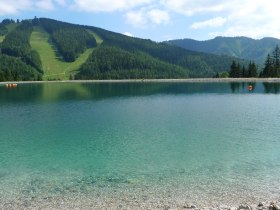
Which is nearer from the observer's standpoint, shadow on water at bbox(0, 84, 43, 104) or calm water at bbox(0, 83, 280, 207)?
calm water at bbox(0, 83, 280, 207)

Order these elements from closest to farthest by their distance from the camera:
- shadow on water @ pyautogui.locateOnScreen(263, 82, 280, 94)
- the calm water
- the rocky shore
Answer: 1. the rocky shore
2. the calm water
3. shadow on water @ pyautogui.locateOnScreen(263, 82, 280, 94)

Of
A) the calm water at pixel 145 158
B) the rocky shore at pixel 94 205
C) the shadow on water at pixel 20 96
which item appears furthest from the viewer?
the shadow on water at pixel 20 96

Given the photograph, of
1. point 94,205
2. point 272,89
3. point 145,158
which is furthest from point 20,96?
point 94,205

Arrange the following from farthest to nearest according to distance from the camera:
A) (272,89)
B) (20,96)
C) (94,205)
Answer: (272,89)
(20,96)
(94,205)

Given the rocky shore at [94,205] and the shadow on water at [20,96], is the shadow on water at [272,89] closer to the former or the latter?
the shadow on water at [20,96]

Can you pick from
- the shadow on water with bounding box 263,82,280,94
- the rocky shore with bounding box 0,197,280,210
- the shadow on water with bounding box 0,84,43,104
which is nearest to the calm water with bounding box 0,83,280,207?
the rocky shore with bounding box 0,197,280,210

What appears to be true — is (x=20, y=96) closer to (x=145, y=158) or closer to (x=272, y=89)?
(x=272, y=89)

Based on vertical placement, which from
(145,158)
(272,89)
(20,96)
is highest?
(272,89)

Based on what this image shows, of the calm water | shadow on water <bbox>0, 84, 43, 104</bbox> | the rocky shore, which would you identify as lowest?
the rocky shore

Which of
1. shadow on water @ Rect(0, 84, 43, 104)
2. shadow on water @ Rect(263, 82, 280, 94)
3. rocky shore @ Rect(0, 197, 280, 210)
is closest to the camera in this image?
rocky shore @ Rect(0, 197, 280, 210)

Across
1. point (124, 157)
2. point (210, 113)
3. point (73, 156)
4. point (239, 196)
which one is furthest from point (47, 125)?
point (239, 196)

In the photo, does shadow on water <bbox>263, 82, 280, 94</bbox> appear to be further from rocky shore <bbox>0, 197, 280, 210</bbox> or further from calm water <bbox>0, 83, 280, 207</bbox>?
rocky shore <bbox>0, 197, 280, 210</bbox>

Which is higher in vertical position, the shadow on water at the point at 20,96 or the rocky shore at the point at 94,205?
the shadow on water at the point at 20,96

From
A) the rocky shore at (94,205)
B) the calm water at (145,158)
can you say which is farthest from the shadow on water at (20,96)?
the rocky shore at (94,205)
